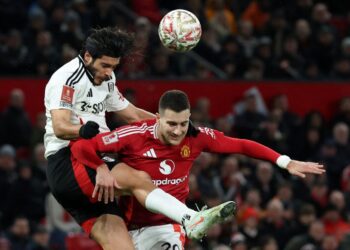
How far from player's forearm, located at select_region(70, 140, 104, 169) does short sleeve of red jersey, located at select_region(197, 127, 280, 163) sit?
969 mm

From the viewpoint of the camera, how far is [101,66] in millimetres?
9680

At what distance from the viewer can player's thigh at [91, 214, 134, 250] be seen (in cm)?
948

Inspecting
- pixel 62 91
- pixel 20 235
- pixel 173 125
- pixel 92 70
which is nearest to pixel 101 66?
pixel 92 70

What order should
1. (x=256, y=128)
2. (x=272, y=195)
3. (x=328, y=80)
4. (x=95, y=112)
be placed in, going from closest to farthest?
(x=95, y=112)
(x=272, y=195)
(x=256, y=128)
(x=328, y=80)

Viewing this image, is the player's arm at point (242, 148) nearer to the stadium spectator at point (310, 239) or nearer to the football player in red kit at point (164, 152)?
the football player in red kit at point (164, 152)

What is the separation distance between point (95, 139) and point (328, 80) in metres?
9.46

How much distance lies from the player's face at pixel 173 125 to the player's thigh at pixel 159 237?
878mm

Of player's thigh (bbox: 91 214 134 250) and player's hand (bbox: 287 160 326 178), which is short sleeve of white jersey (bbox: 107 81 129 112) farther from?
player's hand (bbox: 287 160 326 178)

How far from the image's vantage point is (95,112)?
9.92 meters

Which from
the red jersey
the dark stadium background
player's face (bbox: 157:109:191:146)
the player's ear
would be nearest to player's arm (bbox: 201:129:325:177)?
the red jersey

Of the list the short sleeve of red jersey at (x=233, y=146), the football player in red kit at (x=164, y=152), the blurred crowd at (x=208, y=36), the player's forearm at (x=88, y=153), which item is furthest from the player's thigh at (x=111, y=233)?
the blurred crowd at (x=208, y=36)

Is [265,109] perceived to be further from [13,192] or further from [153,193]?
[153,193]

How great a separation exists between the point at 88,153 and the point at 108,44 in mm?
1004

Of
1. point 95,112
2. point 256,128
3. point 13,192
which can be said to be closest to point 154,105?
point 256,128
